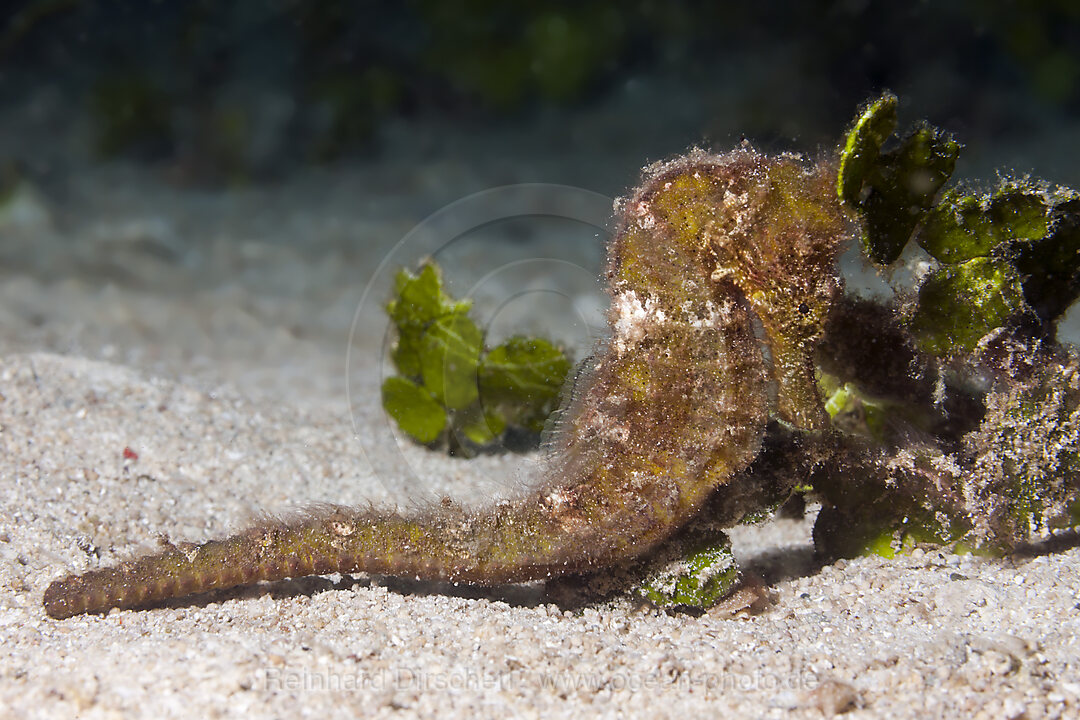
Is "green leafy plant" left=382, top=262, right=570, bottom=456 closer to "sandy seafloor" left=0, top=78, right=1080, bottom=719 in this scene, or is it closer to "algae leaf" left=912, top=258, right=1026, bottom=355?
"sandy seafloor" left=0, top=78, right=1080, bottom=719

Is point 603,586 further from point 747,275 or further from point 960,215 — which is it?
point 960,215

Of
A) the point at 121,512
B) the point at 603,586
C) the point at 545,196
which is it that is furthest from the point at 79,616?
the point at 545,196

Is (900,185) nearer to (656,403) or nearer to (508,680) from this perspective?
(656,403)

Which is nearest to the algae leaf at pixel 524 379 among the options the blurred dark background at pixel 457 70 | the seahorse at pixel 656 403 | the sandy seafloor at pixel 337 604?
the sandy seafloor at pixel 337 604

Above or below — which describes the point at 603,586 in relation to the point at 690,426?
below

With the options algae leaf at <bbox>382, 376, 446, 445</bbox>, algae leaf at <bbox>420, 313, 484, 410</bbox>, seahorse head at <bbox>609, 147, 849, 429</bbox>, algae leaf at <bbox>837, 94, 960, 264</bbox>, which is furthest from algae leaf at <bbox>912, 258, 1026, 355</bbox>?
algae leaf at <bbox>382, 376, 446, 445</bbox>

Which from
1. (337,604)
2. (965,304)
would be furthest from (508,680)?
(965,304)
